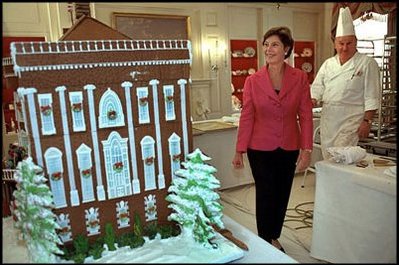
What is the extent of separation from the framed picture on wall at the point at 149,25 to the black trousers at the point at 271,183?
96.4 inches

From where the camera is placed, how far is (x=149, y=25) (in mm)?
3680

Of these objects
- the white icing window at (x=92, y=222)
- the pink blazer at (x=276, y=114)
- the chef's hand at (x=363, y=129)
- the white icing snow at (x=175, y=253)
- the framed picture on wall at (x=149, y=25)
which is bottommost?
the white icing snow at (x=175, y=253)

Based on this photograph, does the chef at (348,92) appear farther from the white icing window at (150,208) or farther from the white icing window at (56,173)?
the white icing window at (56,173)

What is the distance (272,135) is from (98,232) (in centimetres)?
82

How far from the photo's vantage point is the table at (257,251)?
0.86m

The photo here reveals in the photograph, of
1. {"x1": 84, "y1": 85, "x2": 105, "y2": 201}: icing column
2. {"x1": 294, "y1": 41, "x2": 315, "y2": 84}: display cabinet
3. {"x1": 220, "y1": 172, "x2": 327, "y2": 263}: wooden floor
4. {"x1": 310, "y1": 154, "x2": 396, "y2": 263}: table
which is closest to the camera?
{"x1": 310, "y1": 154, "x2": 396, "y2": 263}: table

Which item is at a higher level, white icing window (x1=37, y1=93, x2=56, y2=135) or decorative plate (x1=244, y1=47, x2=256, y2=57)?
decorative plate (x1=244, y1=47, x2=256, y2=57)

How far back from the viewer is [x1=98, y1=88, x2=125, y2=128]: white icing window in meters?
0.94

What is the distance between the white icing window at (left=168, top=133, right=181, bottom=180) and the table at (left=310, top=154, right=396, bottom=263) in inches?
18.1

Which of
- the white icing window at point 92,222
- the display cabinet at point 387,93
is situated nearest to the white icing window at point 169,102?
the white icing window at point 92,222

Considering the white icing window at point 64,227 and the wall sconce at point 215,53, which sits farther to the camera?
the wall sconce at point 215,53

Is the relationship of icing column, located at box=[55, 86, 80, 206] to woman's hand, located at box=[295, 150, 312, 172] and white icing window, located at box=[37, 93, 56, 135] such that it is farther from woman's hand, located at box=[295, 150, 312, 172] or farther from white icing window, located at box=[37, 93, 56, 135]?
woman's hand, located at box=[295, 150, 312, 172]

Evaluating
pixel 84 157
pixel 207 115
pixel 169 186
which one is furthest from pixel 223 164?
pixel 84 157

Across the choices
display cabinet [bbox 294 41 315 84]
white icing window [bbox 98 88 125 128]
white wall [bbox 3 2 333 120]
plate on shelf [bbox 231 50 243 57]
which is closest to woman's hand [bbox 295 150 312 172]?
white icing window [bbox 98 88 125 128]
